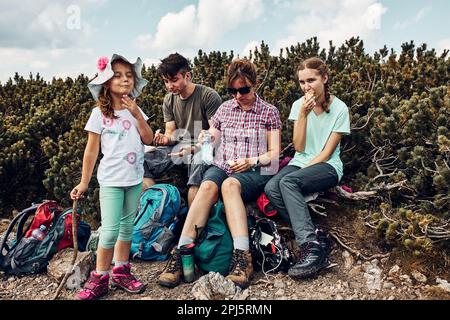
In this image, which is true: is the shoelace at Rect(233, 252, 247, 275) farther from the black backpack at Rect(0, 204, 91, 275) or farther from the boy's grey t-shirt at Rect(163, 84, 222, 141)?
the black backpack at Rect(0, 204, 91, 275)

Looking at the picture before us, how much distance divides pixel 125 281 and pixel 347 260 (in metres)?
1.96

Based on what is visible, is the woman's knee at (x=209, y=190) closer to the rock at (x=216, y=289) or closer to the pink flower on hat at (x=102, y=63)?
the rock at (x=216, y=289)

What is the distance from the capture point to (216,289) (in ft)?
12.8

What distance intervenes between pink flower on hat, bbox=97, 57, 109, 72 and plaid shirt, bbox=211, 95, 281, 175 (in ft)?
4.30

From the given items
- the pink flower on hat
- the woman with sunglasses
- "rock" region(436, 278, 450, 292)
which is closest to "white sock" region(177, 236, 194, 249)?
the woman with sunglasses

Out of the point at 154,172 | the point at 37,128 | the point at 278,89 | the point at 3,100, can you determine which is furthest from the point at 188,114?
the point at 3,100

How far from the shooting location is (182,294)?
3.98 m

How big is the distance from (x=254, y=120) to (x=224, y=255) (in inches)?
49.9

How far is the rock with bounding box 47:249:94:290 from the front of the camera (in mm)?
4266

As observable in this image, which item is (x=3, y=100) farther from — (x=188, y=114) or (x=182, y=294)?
(x=182, y=294)

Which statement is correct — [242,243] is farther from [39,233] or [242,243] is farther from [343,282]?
[39,233]

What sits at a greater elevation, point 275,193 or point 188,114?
point 188,114

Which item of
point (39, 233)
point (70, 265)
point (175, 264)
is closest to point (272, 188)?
point (175, 264)

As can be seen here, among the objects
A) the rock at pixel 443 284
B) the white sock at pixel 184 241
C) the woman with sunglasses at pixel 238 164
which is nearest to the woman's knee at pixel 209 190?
the woman with sunglasses at pixel 238 164
